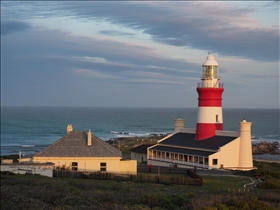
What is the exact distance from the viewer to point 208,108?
132 feet

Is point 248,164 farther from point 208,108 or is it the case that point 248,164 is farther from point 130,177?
point 130,177

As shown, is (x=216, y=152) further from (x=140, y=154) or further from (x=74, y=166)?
(x=140, y=154)

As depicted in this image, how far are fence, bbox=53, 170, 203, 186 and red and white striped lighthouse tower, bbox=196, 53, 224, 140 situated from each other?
1095 cm

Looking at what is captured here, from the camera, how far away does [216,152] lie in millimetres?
37094

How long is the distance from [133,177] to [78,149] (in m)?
5.84

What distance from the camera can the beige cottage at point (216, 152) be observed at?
3725cm

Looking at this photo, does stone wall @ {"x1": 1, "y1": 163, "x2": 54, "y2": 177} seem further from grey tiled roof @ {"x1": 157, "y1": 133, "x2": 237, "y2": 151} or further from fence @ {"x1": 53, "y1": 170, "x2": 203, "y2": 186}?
grey tiled roof @ {"x1": 157, "y1": 133, "x2": 237, "y2": 151}

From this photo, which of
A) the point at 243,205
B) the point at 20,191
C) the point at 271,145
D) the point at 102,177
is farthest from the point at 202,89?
the point at 271,145

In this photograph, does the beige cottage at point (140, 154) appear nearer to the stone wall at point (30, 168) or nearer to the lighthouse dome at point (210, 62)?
the lighthouse dome at point (210, 62)

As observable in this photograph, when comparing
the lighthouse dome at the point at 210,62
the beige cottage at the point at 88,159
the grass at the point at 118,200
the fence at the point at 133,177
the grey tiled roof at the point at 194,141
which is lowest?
the grass at the point at 118,200

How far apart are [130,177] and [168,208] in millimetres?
13767

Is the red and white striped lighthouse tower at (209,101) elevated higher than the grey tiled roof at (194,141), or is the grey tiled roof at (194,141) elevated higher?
the red and white striped lighthouse tower at (209,101)

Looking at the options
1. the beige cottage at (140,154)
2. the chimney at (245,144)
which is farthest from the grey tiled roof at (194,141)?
the beige cottage at (140,154)

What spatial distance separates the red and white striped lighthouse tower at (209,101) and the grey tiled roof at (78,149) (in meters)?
8.82
